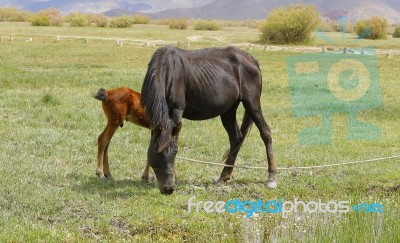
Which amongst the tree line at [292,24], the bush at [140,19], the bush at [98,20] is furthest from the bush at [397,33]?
the bush at [140,19]

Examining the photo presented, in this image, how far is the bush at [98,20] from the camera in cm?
6736

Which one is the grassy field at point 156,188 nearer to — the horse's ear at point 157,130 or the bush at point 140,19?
the horse's ear at point 157,130

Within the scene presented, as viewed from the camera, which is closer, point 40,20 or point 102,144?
point 102,144

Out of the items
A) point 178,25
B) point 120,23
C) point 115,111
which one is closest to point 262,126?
point 115,111

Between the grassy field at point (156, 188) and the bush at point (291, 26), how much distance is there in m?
32.9

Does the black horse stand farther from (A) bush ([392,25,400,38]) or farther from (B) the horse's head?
(A) bush ([392,25,400,38])

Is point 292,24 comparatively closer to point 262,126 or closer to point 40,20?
point 40,20

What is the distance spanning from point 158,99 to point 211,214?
153 centimetres

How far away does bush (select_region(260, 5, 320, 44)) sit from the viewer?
47.0m

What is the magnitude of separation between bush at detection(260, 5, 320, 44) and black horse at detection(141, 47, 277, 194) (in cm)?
3988

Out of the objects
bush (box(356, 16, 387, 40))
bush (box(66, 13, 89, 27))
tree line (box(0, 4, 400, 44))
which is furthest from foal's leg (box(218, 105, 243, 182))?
bush (box(66, 13, 89, 27))

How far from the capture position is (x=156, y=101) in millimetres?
6770

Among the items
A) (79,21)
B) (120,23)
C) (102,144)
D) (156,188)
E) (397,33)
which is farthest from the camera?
(79,21)

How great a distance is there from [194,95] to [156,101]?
918mm
